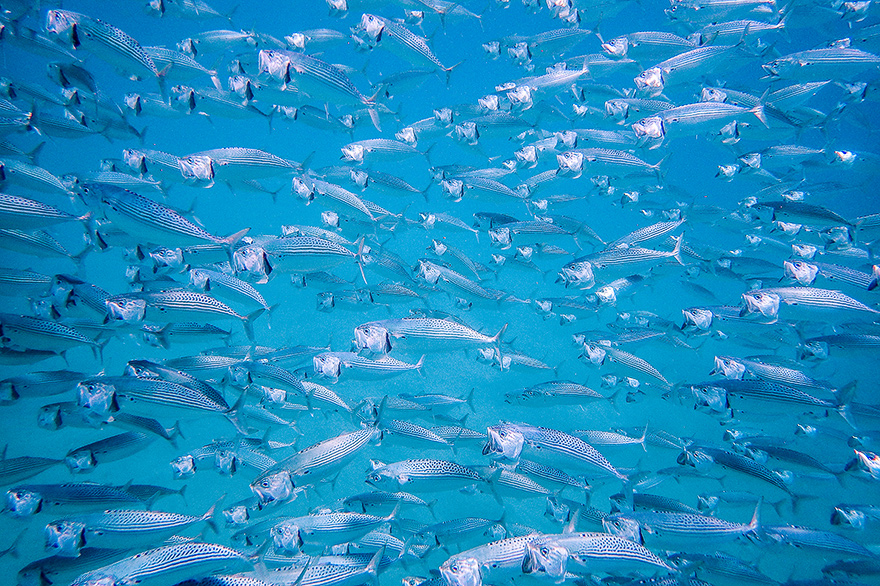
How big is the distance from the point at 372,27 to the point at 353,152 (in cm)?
148

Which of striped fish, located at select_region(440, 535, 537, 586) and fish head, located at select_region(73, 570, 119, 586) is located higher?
striped fish, located at select_region(440, 535, 537, 586)

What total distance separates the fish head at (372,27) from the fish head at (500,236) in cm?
280

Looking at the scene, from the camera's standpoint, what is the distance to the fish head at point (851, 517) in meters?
4.05

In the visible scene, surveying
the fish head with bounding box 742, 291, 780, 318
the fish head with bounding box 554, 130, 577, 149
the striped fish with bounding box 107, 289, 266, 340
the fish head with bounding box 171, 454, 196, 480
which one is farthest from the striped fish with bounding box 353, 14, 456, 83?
the fish head with bounding box 171, 454, 196, 480

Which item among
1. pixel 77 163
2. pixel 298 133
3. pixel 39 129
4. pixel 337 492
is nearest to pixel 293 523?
pixel 337 492

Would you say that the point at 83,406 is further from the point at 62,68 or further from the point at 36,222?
the point at 62,68

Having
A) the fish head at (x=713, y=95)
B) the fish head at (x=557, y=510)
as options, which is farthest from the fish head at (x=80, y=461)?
the fish head at (x=713, y=95)

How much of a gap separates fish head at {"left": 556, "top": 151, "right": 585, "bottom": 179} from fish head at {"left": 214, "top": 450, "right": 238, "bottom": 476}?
5094 mm

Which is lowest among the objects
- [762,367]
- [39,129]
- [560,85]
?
[39,129]

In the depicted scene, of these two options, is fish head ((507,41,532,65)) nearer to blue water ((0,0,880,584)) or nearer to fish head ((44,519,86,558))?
blue water ((0,0,880,584))

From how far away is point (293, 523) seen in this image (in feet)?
11.3

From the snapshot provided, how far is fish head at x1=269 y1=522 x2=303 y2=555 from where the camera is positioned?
11.2 ft

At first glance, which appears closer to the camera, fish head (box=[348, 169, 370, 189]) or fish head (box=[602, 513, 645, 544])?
fish head (box=[602, 513, 645, 544])

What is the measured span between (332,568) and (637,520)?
247cm
